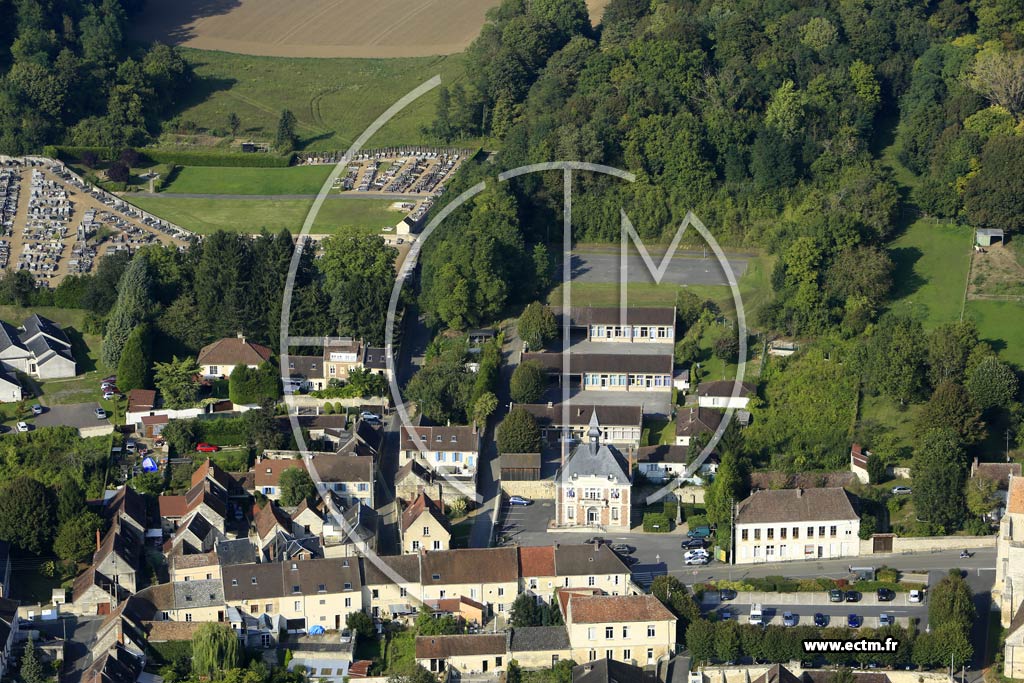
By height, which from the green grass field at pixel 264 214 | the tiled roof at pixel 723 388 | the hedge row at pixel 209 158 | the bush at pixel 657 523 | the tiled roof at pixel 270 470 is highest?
the hedge row at pixel 209 158

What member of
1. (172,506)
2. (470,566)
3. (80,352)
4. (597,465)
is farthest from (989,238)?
(80,352)

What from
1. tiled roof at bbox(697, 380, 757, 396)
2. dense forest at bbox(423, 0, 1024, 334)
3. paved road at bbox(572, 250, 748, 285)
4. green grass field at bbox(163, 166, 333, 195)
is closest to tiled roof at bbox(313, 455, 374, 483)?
dense forest at bbox(423, 0, 1024, 334)

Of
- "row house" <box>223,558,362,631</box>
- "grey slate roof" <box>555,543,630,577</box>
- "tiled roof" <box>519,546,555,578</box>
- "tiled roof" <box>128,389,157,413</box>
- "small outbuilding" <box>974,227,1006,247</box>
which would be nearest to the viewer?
"row house" <box>223,558,362,631</box>

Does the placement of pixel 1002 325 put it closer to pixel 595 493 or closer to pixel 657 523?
pixel 657 523

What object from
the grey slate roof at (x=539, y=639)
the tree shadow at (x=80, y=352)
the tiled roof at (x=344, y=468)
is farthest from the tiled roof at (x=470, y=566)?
the tree shadow at (x=80, y=352)

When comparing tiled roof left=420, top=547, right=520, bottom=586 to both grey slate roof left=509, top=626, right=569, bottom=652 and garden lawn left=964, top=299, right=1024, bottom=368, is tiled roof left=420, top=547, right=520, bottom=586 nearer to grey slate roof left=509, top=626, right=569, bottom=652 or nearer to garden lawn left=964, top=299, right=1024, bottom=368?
grey slate roof left=509, top=626, right=569, bottom=652

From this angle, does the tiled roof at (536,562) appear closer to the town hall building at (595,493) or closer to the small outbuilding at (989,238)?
the town hall building at (595,493)
